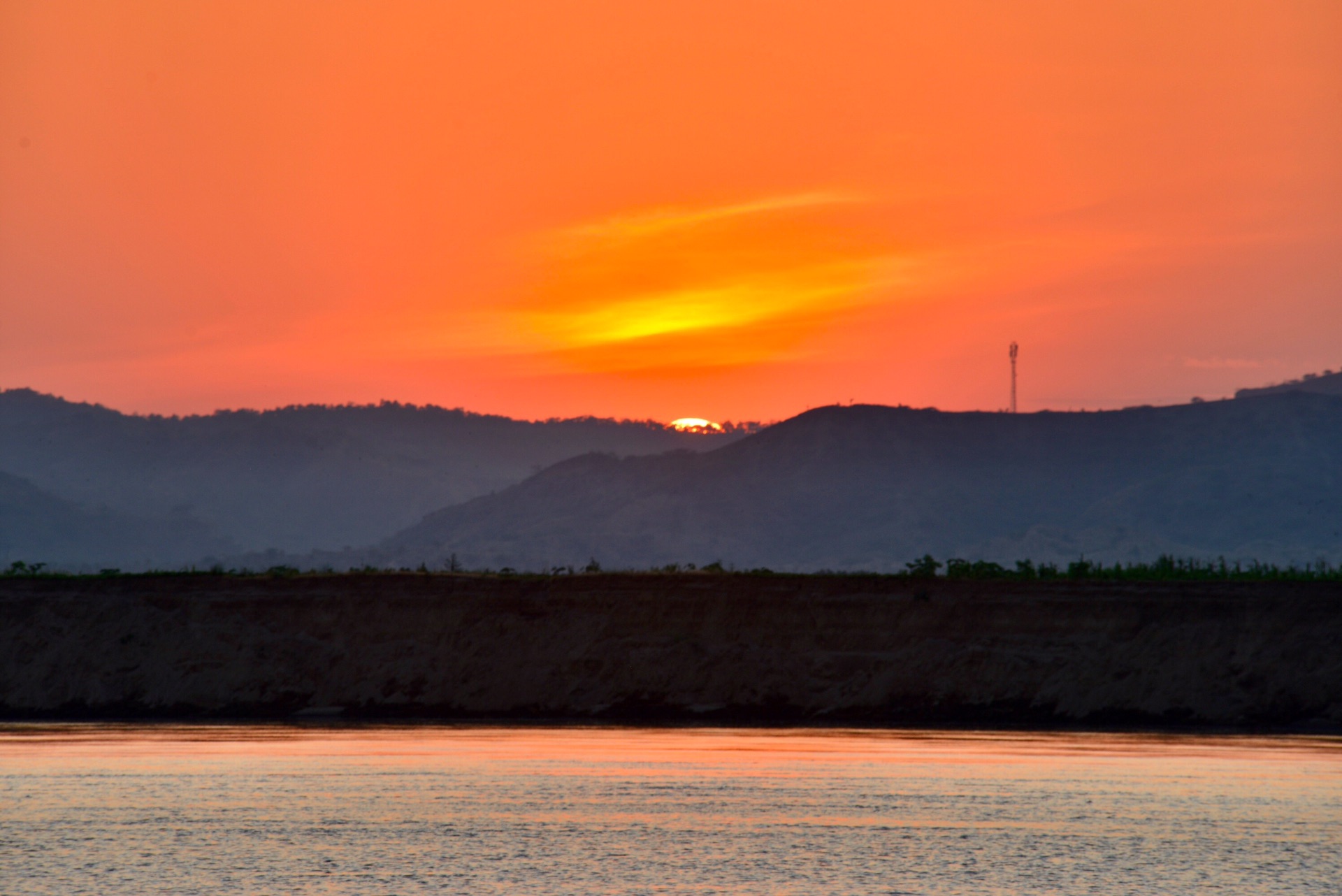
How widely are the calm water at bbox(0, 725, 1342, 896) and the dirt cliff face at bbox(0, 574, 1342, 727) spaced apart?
9407 millimetres

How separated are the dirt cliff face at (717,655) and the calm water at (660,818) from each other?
9407 mm

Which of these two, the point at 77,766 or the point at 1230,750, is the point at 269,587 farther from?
the point at 1230,750

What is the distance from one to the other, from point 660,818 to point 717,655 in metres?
23.1

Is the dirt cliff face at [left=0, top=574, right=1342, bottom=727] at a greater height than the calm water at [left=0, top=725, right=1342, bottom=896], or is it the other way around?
the dirt cliff face at [left=0, top=574, right=1342, bottom=727]

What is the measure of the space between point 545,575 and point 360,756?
26.4 m

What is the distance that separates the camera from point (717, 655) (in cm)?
4766

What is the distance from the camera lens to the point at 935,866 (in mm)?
20969

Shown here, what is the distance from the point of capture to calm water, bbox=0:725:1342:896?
20.2 meters

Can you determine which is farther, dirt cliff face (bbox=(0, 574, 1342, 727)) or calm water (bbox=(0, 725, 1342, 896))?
dirt cliff face (bbox=(0, 574, 1342, 727))

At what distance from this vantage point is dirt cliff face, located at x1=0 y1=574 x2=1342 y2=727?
1797 inches

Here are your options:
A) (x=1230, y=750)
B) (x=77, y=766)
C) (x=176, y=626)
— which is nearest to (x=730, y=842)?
(x=77, y=766)

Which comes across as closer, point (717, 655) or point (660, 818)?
point (660, 818)

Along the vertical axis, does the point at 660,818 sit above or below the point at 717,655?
below

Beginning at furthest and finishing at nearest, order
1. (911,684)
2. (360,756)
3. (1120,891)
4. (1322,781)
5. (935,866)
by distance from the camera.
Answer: (911,684) < (360,756) < (1322,781) < (935,866) < (1120,891)
